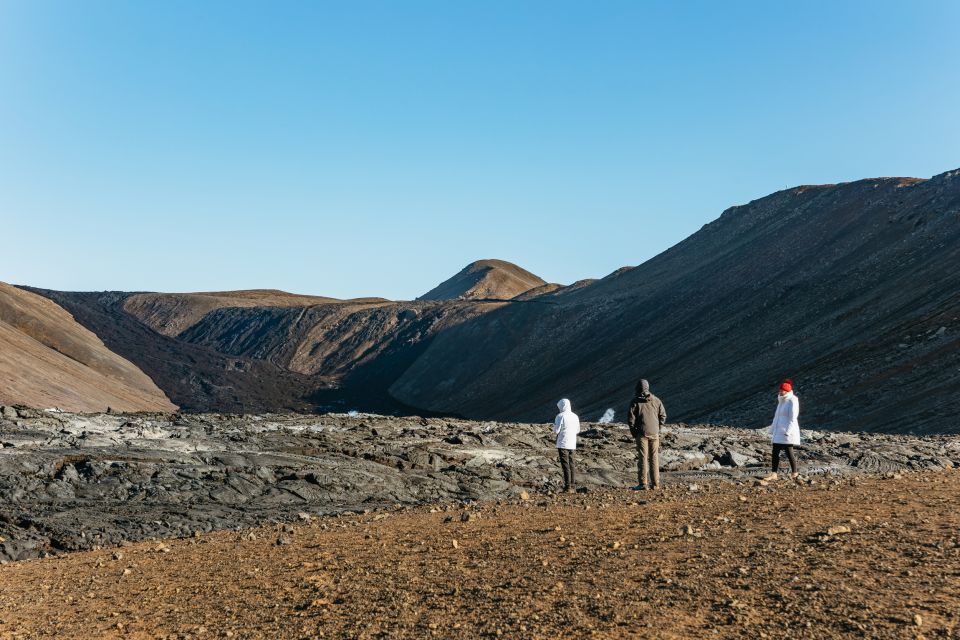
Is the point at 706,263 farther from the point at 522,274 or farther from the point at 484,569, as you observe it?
the point at 522,274

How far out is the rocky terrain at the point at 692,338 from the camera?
42.4 meters

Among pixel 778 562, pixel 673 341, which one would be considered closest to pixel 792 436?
pixel 778 562

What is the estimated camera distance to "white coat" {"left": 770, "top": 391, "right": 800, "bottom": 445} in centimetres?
1655

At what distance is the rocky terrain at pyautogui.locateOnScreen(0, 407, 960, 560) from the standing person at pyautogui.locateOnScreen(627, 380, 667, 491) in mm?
802

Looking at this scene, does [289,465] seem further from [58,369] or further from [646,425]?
[58,369]

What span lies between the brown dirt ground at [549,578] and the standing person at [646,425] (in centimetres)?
239

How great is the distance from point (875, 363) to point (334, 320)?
80.5m

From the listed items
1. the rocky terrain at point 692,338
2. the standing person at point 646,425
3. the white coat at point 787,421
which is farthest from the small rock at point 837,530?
the rocky terrain at point 692,338

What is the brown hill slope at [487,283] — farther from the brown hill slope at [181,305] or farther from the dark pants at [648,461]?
the dark pants at [648,461]

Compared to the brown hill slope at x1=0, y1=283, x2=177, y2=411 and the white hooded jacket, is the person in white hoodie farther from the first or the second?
the brown hill slope at x1=0, y1=283, x2=177, y2=411

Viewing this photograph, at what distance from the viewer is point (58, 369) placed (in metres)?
47.4

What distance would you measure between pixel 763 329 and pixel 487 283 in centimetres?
10544

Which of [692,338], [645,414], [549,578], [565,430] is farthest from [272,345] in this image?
[549,578]

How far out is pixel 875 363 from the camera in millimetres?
41656
